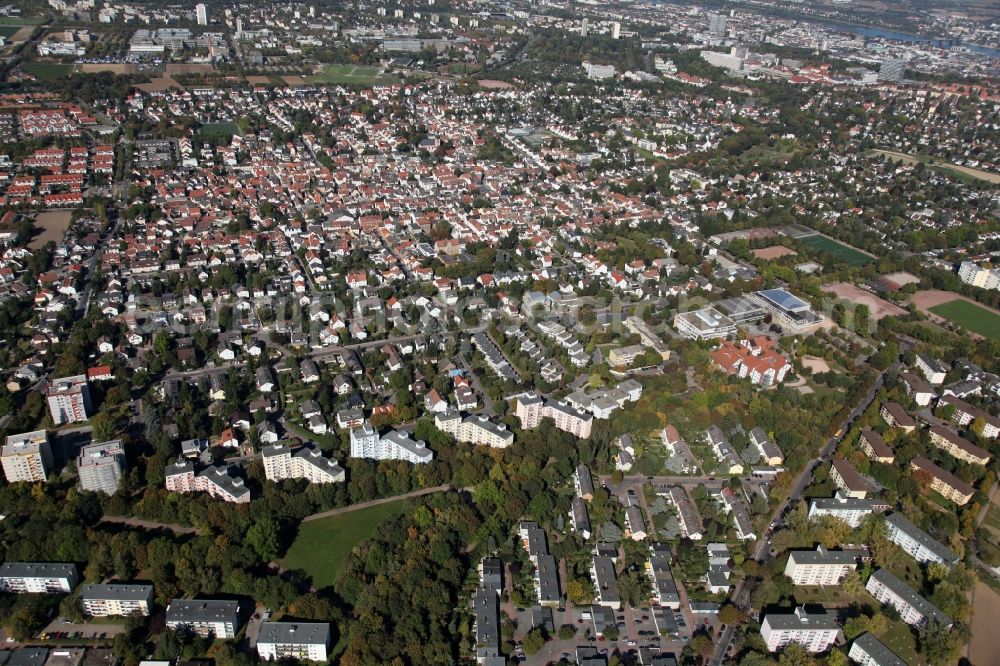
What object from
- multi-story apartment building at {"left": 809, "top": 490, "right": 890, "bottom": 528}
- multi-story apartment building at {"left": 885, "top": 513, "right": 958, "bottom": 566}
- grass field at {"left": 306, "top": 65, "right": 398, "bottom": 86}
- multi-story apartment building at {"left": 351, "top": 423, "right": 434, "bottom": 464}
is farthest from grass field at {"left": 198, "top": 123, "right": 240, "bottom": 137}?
multi-story apartment building at {"left": 885, "top": 513, "right": 958, "bottom": 566}

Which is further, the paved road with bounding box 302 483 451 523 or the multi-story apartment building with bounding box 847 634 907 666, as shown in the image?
the paved road with bounding box 302 483 451 523

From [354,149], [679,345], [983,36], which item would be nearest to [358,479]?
[679,345]

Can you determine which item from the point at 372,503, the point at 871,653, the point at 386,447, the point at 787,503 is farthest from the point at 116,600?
the point at 787,503

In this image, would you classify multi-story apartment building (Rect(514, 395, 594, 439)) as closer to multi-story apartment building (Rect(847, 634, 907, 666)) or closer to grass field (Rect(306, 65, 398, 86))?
multi-story apartment building (Rect(847, 634, 907, 666))

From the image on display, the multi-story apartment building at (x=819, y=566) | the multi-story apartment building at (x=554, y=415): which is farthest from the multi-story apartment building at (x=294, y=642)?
the multi-story apartment building at (x=819, y=566)

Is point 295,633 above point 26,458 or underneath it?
underneath

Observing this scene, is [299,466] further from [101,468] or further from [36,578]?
[36,578]
